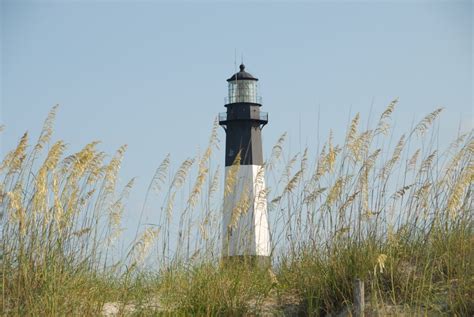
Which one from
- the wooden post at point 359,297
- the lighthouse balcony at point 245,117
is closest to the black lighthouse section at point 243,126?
the lighthouse balcony at point 245,117

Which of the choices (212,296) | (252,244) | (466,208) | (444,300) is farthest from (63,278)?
(466,208)

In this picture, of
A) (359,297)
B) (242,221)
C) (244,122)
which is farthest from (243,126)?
(359,297)

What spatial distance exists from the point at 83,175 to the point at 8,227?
0.74 meters

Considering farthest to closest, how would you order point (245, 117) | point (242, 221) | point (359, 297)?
point (245, 117) → point (242, 221) → point (359, 297)

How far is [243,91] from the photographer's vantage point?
21.2 meters

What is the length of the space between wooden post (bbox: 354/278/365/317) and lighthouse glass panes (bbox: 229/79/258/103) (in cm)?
1536

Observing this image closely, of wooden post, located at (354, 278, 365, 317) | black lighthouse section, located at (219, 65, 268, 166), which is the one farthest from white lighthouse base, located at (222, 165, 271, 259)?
black lighthouse section, located at (219, 65, 268, 166)

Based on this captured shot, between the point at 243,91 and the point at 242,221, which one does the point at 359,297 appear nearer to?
the point at 242,221

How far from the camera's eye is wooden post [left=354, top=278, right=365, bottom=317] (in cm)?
572

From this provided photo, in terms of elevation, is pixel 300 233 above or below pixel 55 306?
above

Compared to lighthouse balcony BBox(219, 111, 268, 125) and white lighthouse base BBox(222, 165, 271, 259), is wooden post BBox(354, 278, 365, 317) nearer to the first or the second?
white lighthouse base BBox(222, 165, 271, 259)

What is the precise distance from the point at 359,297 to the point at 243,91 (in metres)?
15.7

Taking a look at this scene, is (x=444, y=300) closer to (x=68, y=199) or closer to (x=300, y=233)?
(x=300, y=233)

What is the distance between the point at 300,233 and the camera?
21.9ft
